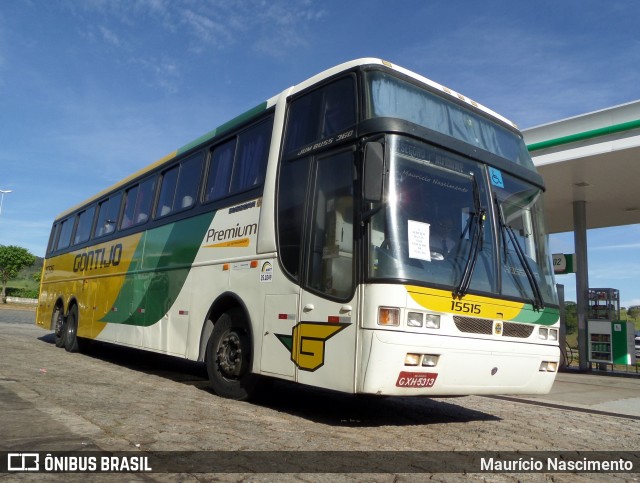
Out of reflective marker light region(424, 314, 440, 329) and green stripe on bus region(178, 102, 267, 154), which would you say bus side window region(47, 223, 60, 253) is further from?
reflective marker light region(424, 314, 440, 329)

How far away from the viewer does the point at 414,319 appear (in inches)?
195

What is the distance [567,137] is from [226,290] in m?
10.0

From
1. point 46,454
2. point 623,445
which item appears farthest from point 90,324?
point 623,445

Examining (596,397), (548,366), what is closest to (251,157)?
(548,366)

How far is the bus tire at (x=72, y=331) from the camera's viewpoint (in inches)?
506

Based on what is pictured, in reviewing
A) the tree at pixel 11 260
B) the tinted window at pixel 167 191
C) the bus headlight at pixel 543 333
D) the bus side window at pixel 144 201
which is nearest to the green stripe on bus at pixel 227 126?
the tinted window at pixel 167 191

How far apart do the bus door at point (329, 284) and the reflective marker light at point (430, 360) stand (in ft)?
2.11

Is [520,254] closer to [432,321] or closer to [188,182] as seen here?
[432,321]

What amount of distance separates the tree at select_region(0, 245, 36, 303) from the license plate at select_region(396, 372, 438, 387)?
A: 65.2 metres

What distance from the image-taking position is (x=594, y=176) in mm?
14656

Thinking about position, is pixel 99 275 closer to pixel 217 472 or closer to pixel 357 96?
pixel 357 96

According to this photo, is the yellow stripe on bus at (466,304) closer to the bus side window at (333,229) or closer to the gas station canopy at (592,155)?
the bus side window at (333,229)

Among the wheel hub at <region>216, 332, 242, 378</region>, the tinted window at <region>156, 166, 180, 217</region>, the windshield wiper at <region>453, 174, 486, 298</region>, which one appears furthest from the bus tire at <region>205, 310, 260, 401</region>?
the tinted window at <region>156, 166, 180, 217</region>

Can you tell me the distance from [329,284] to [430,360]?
118cm
